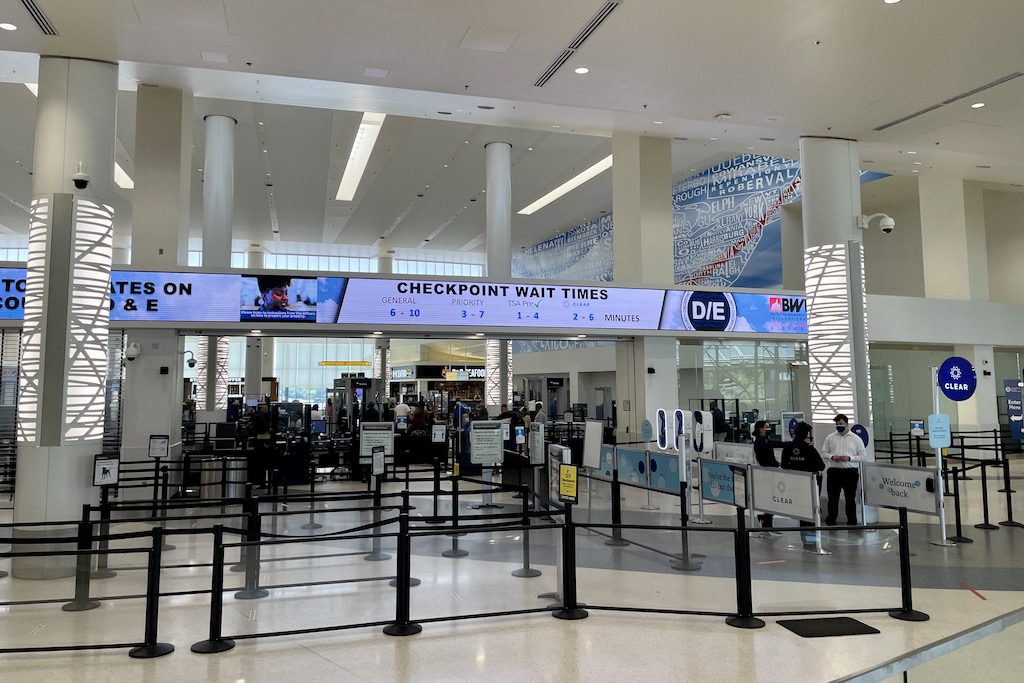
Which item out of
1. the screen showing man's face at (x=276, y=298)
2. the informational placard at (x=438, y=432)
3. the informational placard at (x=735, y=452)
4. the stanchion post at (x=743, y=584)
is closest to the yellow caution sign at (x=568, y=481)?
the stanchion post at (x=743, y=584)

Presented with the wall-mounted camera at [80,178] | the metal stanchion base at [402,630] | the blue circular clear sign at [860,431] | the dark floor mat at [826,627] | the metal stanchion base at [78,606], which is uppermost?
the wall-mounted camera at [80,178]

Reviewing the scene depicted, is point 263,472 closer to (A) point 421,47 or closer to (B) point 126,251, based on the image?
(A) point 421,47

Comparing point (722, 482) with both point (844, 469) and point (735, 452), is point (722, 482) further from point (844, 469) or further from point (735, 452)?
point (735, 452)

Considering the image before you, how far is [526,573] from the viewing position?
23.2 feet

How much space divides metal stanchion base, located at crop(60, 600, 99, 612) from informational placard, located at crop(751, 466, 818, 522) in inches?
275

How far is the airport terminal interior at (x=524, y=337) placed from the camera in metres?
5.41

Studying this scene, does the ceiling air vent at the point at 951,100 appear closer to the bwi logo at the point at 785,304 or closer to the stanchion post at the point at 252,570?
the bwi logo at the point at 785,304

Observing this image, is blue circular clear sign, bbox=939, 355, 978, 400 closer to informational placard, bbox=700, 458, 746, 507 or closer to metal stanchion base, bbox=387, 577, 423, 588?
informational placard, bbox=700, 458, 746, 507

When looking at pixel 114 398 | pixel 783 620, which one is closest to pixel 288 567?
pixel 783 620

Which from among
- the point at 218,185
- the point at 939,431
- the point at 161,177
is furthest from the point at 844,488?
the point at 218,185

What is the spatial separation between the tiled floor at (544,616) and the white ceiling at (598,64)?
576cm

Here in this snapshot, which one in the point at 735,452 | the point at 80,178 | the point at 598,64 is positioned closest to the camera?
the point at 80,178

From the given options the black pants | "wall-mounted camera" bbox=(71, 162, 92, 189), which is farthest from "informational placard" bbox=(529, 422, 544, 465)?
"wall-mounted camera" bbox=(71, 162, 92, 189)

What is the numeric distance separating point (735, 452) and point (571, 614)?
21.8 ft
